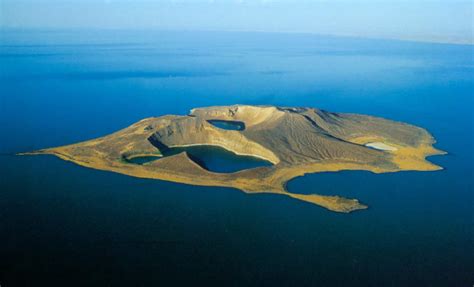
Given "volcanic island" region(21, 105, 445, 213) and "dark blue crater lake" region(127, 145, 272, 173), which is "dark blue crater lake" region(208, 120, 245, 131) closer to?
"volcanic island" region(21, 105, 445, 213)

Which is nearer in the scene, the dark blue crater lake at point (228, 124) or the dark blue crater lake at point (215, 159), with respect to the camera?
the dark blue crater lake at point (215, 159)

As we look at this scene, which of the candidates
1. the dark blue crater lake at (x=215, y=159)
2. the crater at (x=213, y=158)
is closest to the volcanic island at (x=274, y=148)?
the crater at (x=213, y=158)

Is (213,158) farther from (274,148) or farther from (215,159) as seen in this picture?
(274,148)

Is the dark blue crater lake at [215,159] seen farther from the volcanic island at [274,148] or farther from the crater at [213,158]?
the volcanic island at [274,148]

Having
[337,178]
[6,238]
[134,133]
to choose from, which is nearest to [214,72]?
[134,133]

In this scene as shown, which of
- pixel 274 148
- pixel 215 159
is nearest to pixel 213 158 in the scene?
pixel 215 159

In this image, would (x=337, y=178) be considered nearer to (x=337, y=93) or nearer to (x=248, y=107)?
(x=248, y=107)

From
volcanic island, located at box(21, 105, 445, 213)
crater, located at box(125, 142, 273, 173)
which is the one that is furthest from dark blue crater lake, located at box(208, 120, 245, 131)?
crater, located at box(125, 142, 273, 173)
